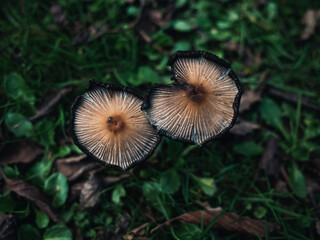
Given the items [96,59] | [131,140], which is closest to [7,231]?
[131,140]

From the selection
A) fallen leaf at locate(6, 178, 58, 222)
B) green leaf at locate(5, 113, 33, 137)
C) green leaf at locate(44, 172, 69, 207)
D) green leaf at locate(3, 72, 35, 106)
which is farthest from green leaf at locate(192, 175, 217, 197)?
green leaf at locate(3, 72, 35, 106)

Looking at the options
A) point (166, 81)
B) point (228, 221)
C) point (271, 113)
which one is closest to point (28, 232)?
point (228, 221)

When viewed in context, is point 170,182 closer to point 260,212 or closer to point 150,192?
point 150,192

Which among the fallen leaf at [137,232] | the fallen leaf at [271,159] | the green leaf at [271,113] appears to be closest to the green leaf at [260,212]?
the fallen leaf at [271,159]

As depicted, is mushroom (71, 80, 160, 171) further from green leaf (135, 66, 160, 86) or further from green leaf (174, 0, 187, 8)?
green leaf (174, 0, 187, 8)

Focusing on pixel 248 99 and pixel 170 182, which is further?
pixel 248 99
